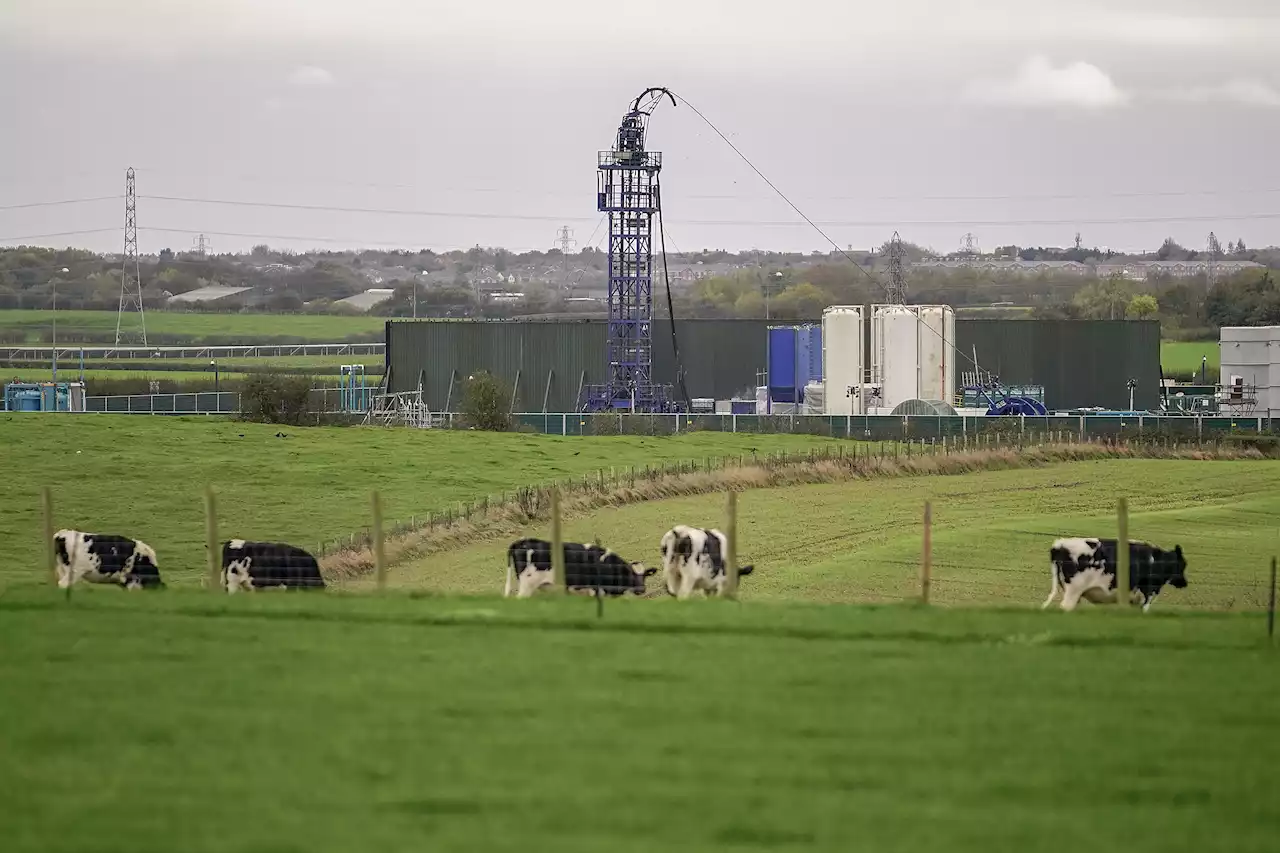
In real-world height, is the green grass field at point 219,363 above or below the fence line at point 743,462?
above

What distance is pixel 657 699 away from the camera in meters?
13.7

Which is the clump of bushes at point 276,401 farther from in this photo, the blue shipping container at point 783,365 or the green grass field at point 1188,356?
the green grass field at point 1188,356

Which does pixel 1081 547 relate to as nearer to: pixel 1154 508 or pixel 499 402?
pixel 1154 508

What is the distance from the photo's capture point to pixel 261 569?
78.0ft

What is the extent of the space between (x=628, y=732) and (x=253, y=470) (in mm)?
37229

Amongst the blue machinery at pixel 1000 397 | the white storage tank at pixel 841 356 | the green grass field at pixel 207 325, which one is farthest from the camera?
the green grass field at pixel 207 325

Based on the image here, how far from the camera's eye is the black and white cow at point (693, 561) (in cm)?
2316

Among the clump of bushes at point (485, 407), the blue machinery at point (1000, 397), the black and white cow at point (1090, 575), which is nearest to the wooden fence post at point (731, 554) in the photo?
the black and white cow at point (1090, 575)

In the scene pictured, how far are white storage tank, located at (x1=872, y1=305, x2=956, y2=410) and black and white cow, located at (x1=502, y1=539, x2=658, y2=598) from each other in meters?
54.5

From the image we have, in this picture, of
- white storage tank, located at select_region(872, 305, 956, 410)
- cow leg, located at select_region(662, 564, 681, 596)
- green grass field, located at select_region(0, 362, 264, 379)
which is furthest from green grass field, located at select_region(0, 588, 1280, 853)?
green grass field, located at select_region(0, 362, 264, 379)

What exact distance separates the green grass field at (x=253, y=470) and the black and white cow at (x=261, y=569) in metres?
7.13

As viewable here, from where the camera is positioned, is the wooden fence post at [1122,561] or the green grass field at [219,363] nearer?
the wooden fence post at [1122,561]

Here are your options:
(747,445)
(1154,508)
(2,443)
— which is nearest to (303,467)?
(2,443)

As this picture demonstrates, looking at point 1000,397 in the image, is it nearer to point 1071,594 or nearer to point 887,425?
point 887,425
